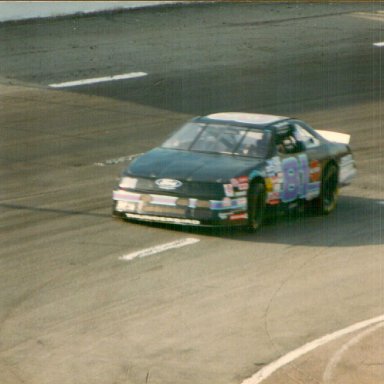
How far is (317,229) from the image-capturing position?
17.7 meters

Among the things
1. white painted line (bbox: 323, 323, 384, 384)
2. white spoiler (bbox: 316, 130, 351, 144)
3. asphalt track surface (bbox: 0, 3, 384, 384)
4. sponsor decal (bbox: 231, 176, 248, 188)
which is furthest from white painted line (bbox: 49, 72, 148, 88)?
white painted line (bbox: 323, 323, 384, 384)

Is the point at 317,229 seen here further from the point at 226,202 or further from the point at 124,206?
the point at 124,206

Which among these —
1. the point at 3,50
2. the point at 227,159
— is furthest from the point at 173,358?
the point at 3,50

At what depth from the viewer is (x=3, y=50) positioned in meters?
30.3

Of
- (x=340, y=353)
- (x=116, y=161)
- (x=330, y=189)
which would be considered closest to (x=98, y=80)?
(x=116, y=161)

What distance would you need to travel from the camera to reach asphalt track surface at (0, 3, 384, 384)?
1216 cm

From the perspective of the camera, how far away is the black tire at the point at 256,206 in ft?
55.6

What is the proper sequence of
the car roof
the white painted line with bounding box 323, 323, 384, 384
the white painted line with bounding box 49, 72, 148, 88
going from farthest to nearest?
the white painted line with bounding box 49, 72, 148, 88
the car roof
the white painted line with bounding box 323, 323, 384, 384

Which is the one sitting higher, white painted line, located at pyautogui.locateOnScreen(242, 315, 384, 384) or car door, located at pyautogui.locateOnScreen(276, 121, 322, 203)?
car door, located at pyautogui.locateOnScreen(276, 121, 322, 203)

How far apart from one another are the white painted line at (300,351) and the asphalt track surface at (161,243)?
0.07m

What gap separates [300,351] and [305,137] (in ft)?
22.0

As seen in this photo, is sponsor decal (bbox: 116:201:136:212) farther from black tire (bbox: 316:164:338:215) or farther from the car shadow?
black tire (bbox: 316:164:338:215)

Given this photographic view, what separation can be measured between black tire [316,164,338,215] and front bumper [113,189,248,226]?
219cm

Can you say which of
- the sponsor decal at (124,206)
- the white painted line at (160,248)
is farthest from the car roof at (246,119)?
the white painted line at (160,248)
